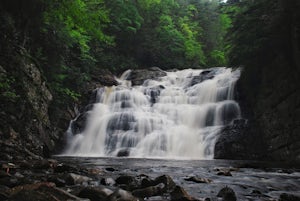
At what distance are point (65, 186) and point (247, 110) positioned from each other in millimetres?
14131

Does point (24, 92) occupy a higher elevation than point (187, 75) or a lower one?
lower

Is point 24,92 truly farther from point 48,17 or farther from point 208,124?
point 208,124

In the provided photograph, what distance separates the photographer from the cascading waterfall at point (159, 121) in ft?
52.4

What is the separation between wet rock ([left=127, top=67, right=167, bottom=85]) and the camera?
27066 millimetres

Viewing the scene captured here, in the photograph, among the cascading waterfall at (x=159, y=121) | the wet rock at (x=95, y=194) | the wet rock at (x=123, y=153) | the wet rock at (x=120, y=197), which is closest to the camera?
the wet rock at (x=120, y=197)

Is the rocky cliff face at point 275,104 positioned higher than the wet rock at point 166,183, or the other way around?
the rocky cliff face at point 275,104

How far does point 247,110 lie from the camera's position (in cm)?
1759

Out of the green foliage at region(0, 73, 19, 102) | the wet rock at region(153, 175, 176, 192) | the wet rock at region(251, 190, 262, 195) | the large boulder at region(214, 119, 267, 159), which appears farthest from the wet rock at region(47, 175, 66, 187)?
the large boulder at region(214, 119, 267, 159)

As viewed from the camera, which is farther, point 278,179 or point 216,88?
point 216,88

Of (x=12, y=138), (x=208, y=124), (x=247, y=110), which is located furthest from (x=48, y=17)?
(x=247, y=110)

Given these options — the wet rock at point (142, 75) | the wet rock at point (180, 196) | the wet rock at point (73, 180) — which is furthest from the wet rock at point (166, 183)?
the wet rock at point (142, 75)

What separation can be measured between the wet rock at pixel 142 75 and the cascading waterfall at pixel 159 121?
12.5 ft

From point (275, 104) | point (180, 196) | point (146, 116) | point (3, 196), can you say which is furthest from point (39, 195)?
point (146, 116)

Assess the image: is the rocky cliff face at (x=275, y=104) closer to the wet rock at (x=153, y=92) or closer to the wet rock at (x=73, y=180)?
the wet rock at (x=153, y=92)
